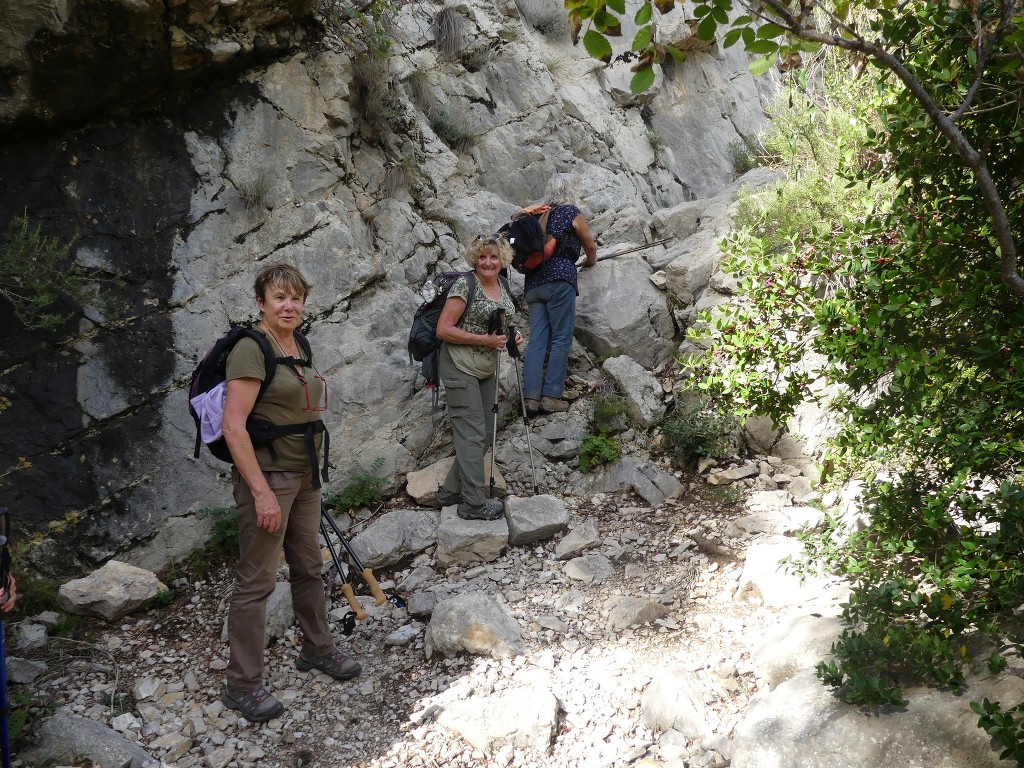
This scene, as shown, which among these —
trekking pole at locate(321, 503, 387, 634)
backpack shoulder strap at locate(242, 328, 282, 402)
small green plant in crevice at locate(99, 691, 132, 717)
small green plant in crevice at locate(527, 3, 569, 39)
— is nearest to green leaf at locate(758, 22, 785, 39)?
backpack shoulder strap at locate(242, 328, 282, 402)

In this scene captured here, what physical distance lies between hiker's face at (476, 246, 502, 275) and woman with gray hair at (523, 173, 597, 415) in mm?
1367

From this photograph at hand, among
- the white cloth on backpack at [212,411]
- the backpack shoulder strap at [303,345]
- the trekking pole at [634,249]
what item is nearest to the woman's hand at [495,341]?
the backpack shoulder strap at [303,345]

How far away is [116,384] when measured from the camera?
6.28 meters

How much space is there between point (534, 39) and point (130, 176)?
868cm

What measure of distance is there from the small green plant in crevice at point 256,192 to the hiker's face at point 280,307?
11.0 ft

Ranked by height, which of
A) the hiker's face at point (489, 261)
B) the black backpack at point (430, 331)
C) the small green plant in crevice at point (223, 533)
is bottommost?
the small green plant in crevice at point (223, 533)

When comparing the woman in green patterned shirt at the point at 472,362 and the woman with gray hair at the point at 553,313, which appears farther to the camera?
the woman with gray hair at the point at 553,313

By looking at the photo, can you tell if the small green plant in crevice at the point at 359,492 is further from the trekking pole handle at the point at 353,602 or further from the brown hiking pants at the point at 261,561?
the brown hiking pants at the point at 261,561

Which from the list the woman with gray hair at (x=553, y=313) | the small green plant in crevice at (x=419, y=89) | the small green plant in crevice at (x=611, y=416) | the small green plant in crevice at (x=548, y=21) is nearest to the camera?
the small green plant in crevice at (x=611, y=416)

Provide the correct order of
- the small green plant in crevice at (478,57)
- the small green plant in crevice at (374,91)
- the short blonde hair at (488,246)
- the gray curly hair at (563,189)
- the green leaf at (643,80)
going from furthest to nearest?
the small green plant in crevice at (478,57), the gray curly hair at (563,189), the small green plant in crevice at (374,91), the short blonde hair at (488,246), the green leaf at (643,80)

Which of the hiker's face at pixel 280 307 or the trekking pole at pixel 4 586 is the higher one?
the hiker's face at pixel 280 307

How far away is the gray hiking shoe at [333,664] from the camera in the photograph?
15.8 ft

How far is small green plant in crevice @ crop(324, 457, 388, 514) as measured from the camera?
678cm

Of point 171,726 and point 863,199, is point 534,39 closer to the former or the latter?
point 863,199
